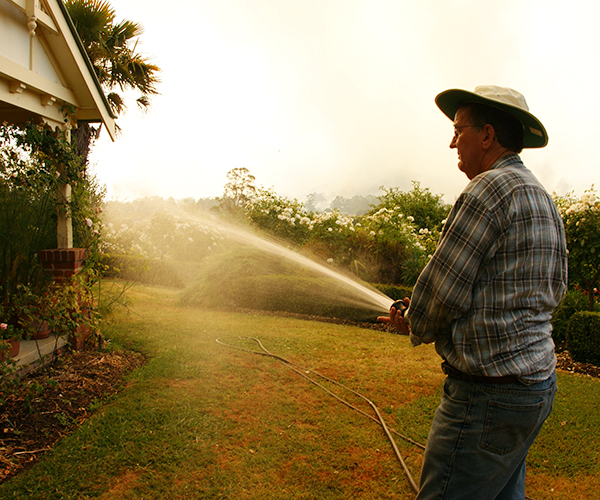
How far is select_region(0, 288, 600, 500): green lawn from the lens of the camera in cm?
282

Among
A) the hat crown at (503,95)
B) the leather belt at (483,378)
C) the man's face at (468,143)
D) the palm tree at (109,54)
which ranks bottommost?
the leather belt at (483,378)

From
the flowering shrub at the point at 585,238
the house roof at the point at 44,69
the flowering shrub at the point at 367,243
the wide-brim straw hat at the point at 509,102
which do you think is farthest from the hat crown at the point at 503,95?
the flowering shrub at the point at 367,243

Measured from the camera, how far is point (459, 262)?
59.5 inches

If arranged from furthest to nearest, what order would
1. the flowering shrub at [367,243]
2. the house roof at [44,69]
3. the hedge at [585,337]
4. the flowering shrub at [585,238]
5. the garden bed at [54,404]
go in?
1. the flowering shrub at [367,243]
2. the flowering shrub at [585,238]
3. the hedge at [585,337]
4. the house roof at [44,69]
5. the garden bed at [54,404]

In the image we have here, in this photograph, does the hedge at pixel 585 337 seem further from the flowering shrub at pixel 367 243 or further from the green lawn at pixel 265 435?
the flowering shrub at pixel 367 243

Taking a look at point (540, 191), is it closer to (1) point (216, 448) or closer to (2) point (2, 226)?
(1) point (216, 448)

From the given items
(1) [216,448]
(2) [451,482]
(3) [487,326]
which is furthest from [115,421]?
(3) [487,326]

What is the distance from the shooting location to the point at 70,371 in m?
4.23

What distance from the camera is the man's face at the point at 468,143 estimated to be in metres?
1.74

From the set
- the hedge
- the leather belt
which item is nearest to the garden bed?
the leather belt

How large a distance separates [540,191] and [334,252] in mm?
8502

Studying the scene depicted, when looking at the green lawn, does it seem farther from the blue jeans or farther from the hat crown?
the hat crown

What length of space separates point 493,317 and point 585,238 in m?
6.54

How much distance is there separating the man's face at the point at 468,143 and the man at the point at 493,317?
13 centimetres
